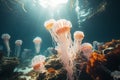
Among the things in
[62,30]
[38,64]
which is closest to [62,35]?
[62,30]

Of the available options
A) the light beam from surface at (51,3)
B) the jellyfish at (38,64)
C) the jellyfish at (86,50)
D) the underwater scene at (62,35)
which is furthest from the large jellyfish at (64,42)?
the light beam from surface at (51,3)

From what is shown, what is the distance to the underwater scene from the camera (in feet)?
19.1

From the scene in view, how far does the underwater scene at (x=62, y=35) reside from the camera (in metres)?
5.83

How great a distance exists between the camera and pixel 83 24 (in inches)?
679

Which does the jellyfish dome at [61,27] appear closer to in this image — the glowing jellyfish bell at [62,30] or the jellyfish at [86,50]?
the glowing jellyfish bell at [62,30]

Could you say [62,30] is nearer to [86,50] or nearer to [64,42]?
[64,42]

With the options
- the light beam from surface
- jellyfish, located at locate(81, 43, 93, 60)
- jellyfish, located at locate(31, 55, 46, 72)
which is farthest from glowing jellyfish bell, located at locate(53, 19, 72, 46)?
the light beam from surface

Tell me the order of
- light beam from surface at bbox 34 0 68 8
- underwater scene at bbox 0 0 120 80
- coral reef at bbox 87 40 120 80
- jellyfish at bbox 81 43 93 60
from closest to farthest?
coral reef at bbox 87 40 120 80, underwater scene at bbox 0 0 120 80, jellyfish at bbox 81 43 93 60, light beam from surface at bbox 34 0 68 8

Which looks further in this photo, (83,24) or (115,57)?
(83,24)

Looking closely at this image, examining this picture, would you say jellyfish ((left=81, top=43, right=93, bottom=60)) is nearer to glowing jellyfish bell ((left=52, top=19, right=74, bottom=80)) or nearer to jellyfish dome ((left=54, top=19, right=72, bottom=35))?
glowing jellyfish bell ((left=52, top=19, right=74, bottom=80))

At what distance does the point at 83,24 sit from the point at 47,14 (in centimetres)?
344

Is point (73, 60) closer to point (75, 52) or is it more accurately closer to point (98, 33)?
point (75, 52)

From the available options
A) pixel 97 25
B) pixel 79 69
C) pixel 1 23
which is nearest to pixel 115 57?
pixel 79 69

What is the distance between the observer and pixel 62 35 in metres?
5.97
